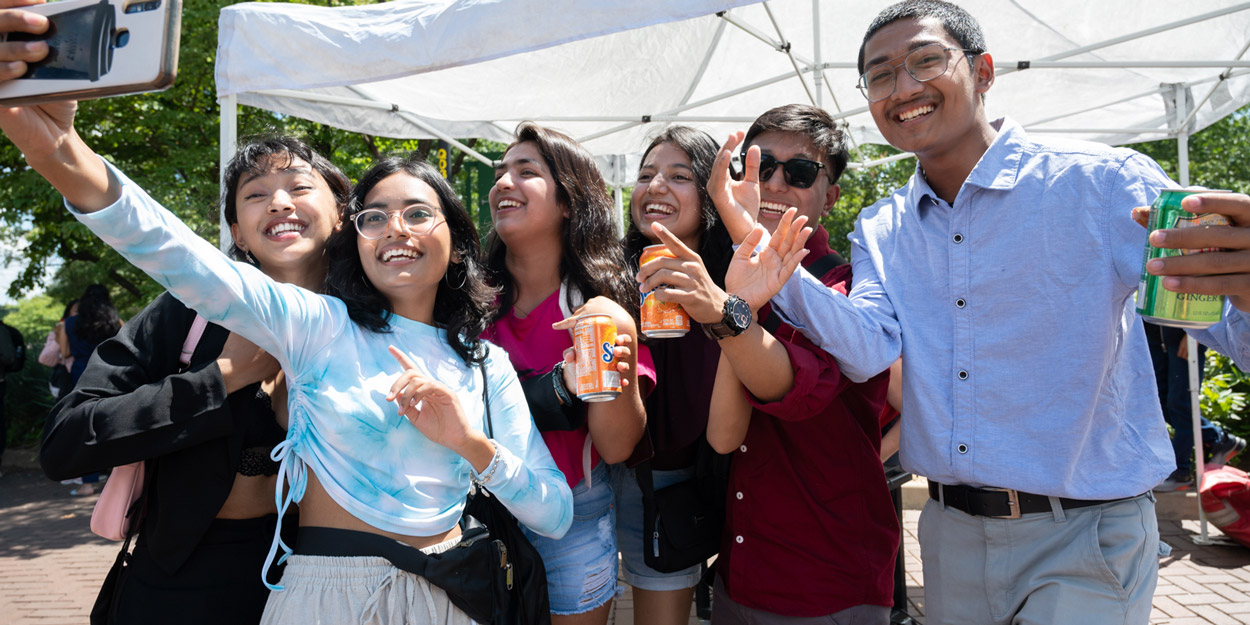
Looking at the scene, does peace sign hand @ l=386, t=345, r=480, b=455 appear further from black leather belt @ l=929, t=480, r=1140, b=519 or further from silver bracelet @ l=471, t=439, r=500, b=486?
black leather belt @ l=929, t=480, r=1140, b=519

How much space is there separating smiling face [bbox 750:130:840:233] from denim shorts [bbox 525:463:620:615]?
3.28 ft

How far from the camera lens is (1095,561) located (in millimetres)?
1733

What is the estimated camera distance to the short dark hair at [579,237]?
2525 millimetres

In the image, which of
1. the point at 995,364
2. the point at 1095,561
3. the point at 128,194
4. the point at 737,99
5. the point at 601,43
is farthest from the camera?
the point at 737,99

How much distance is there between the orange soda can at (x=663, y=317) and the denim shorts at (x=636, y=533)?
2.66 ft

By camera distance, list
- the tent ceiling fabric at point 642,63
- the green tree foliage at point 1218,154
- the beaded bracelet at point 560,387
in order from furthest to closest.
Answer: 1. the green tree foliage at point 1218,154
2. the tent ceiling fabric at point 642,63
3. the beaded bracelet at point 560,387

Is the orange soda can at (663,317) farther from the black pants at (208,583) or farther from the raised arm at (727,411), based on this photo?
the black pants at (208,583)

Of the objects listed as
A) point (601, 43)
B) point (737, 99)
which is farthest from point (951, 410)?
point (737, 99)

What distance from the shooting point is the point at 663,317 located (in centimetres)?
185

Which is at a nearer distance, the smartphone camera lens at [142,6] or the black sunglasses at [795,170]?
the smartphone camera lens at [142,6]

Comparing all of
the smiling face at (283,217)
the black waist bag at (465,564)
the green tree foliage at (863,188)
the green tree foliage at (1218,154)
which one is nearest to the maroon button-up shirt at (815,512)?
the black waist bag at (465,564)

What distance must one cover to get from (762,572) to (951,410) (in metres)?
0.71

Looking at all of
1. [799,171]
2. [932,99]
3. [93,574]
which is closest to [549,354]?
[799,171]

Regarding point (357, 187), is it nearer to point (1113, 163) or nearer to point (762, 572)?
point (762, 572)
